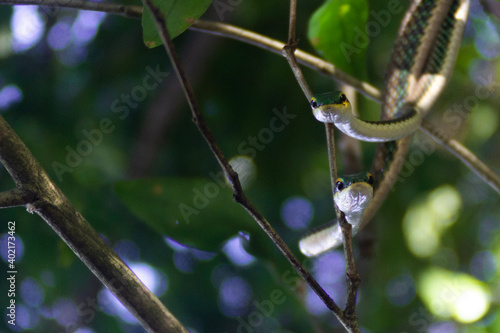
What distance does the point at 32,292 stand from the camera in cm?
129

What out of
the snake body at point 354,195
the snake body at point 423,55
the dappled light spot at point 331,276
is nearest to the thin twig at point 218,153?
the snake body at point 354,195

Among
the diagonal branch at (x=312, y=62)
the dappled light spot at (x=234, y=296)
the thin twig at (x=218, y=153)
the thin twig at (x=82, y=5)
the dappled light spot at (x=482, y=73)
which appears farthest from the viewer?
the dappled light spot at (x=482, y=73)

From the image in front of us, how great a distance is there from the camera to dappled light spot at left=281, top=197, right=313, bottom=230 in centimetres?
134

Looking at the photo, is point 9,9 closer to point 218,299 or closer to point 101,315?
point 101,315

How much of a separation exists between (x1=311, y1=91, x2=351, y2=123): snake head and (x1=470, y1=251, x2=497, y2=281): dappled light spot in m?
1.07

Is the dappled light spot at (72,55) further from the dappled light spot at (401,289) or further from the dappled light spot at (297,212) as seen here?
the dappled light spot at (401,289)

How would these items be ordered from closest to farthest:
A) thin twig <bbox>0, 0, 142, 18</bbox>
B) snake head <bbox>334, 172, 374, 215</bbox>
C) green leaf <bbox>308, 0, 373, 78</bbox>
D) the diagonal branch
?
snake head <bbox>334, 172, 374, 215</bbox> < thin twig <bbox>0, 0, 142, 18</bbox> < the diagonal branch < green leaf <bbox>308, 0, 373, 78</bbox>

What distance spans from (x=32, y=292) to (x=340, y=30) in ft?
3.48

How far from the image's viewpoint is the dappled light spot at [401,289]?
1438mm

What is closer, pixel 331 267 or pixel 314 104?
pixel 314 104

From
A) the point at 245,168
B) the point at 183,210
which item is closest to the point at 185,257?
the point at 245,168

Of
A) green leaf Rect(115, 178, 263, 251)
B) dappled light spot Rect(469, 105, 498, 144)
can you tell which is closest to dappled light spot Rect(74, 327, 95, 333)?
green leaf Rect(115, 178, 263, 251)

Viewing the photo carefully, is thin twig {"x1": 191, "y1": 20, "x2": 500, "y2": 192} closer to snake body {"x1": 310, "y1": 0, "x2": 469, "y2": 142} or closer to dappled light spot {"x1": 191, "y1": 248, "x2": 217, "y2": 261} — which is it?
snake body {"x1": 310, "y1": 0, "x2": 469, "y2": 142}

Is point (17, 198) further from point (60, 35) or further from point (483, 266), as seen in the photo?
point (483, 266)
